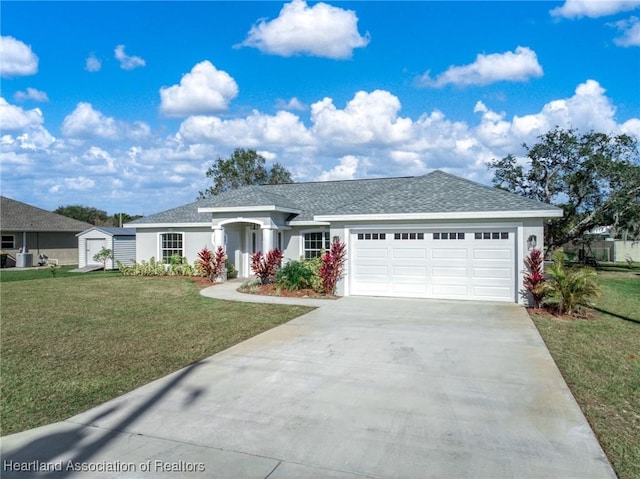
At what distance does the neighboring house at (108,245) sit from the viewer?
1044 inches

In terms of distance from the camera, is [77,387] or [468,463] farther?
[77,387]

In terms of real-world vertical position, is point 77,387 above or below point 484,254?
below

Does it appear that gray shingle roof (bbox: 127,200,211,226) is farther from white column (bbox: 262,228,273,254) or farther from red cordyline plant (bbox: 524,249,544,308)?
red cordyline plant (bbox: 524,249,544,308)

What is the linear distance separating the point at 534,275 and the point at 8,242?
32.0m

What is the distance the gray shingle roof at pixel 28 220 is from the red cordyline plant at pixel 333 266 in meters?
24.7

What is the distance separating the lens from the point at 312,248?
752 inches

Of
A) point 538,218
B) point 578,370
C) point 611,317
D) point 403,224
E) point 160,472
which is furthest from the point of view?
point 403,224

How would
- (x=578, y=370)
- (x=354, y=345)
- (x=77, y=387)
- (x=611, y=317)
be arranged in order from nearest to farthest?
(x=77, y=387)
(x=578, y=370)
(x=354, y=345)
(x=611, y=317)

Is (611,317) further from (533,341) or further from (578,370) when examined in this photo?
(578,370)

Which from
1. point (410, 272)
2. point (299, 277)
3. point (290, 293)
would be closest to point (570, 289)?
point (410, 272)

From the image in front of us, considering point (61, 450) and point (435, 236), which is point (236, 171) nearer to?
point (435, 236)

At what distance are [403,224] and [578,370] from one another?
25.5ft

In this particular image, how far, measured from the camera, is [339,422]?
190 inches

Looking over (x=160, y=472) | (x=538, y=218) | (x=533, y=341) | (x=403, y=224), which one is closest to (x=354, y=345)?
(x=533, y=341)
